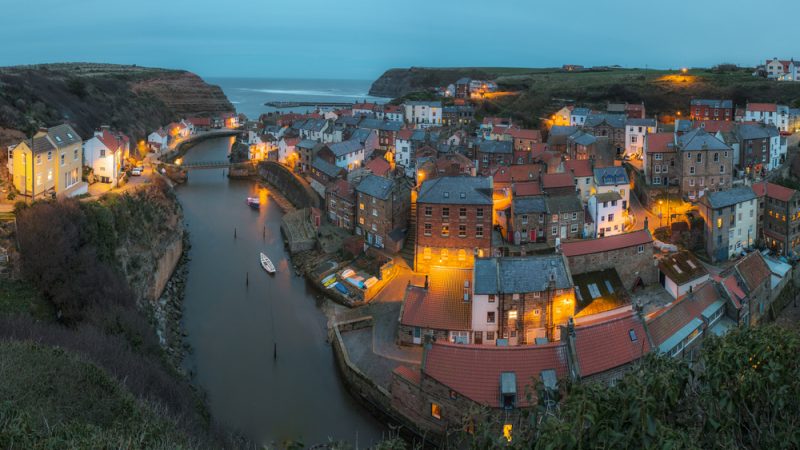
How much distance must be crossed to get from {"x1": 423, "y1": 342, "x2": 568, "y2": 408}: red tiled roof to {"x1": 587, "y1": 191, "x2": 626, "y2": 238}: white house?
1204 centimetres

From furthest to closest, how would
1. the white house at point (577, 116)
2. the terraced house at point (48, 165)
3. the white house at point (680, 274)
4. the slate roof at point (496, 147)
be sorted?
1. the white house at point (577, 116)
2. the slate roof at point (496, 147)
3. the terraced house at point (48, 165)
4. the white house at point (680, 274)

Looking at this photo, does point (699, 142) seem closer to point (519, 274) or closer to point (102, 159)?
point (519, 274)

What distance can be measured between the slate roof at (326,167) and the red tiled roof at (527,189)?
11.7 meters

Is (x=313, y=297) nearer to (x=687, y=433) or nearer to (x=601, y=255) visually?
(x=601, y=255)

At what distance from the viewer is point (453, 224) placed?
21312 millimetres

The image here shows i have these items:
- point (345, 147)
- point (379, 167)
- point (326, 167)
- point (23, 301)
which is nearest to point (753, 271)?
point (379, 167)

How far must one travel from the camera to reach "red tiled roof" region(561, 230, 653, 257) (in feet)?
61.1

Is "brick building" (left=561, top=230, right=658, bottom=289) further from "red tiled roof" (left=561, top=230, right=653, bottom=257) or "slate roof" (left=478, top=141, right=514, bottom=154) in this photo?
"slate roof" (left=478, top=141, right=514, bottom=154)

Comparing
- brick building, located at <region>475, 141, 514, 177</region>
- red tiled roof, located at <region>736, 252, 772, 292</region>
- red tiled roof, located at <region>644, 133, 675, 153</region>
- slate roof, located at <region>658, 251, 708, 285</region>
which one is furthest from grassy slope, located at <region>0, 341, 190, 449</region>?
brick building, located at <region>475, 141, 514, 177</region>

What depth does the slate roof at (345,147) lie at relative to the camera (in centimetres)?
3549

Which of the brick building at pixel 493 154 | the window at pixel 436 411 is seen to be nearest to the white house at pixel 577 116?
the brick building at pixel 493 154

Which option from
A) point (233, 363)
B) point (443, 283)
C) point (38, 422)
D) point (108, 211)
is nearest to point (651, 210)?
point (443, 283)

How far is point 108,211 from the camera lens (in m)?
19.1

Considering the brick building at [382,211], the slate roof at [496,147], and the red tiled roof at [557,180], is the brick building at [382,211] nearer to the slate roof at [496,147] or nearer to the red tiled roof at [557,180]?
the red tiled roof at [557,180]
